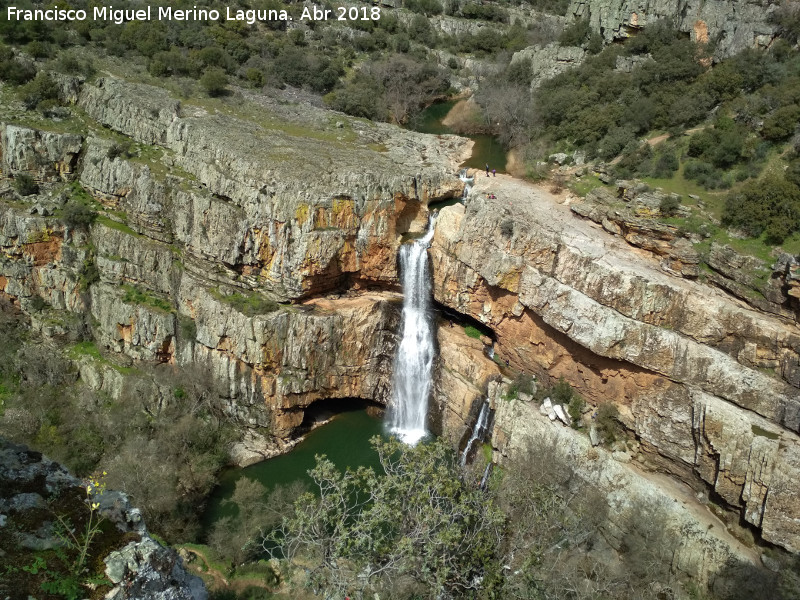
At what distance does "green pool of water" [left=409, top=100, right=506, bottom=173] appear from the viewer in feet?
113

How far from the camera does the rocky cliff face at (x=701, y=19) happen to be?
30.1 meters

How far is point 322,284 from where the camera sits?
26500mm

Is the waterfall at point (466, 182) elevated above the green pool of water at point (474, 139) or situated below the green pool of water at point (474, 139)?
below

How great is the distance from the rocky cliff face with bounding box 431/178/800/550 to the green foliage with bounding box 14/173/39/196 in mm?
20208

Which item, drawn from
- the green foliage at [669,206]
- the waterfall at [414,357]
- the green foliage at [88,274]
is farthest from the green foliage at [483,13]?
the green foliage at [88,274]

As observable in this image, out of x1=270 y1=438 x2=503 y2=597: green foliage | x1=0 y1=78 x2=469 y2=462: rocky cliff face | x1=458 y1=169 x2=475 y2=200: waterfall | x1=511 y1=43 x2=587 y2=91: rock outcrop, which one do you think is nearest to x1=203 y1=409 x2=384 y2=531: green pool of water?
x1=0 y1=78 x2=469 y2=462: rocky cliff face

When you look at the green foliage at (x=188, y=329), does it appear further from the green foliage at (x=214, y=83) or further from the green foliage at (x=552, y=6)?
the green foliage at (x=552, y=6)

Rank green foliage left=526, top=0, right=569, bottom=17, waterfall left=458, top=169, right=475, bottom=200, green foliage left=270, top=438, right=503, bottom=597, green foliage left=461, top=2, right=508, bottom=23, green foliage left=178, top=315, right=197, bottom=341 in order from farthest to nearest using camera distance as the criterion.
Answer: green foliage left=526, top=0, right=569, bottom=17 < green foliage left=461, top=2, right=508, bottom=23 < waterfall left=458, top=169, right=475, bottom=200 < green foliage left=178, top=315, right=197, bottom=341 < green foliage left=270, top=438, right=503, bottom=597

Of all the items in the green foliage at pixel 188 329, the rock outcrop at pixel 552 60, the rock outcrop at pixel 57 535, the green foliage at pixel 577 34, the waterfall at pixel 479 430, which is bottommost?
the waterfall at pixel 479 430

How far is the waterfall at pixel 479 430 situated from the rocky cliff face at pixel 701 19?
22143 mm

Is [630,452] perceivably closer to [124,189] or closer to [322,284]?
[322,284]

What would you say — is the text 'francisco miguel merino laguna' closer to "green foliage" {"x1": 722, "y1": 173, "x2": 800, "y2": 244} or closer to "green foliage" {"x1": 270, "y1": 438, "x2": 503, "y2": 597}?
"green foliage" {"x1": 722, "y1": 173, "x2": 800, "y2": 244}

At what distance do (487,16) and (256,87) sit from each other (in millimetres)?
26371

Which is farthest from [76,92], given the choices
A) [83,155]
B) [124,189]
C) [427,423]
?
[427,423]
